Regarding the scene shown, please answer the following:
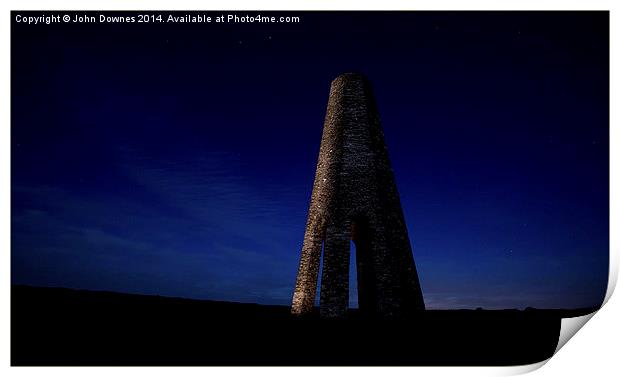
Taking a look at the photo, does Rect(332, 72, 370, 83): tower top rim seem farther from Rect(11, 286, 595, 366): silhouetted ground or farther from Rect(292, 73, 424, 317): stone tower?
Rect(11, 286, 595, 366): silhouetted ground

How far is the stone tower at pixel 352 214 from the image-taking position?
1572 centimetres

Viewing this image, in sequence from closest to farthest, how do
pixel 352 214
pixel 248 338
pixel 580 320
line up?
pixel 580 320
pixel 248 338
pixel 352 214

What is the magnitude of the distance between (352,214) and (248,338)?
5.39 meters

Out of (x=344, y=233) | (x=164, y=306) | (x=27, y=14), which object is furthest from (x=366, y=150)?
(x=27, y=14)

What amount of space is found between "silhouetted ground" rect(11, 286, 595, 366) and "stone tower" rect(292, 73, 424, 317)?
824 millimetres

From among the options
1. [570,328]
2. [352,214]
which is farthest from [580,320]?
[352,214]

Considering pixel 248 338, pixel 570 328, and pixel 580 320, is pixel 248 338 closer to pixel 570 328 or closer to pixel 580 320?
pixel 570 328

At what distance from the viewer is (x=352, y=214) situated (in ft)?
52.5

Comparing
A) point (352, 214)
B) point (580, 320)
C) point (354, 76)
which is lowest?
point (580, 320)

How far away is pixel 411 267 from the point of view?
16500mm

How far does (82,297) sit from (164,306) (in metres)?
2.53

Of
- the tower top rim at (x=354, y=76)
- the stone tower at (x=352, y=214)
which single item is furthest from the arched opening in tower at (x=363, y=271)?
the tower top rim at (x=354, y=76)

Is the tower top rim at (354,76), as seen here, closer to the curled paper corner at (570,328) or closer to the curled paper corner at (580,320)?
the curled paper corner at (580,320)

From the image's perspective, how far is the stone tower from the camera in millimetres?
15719
